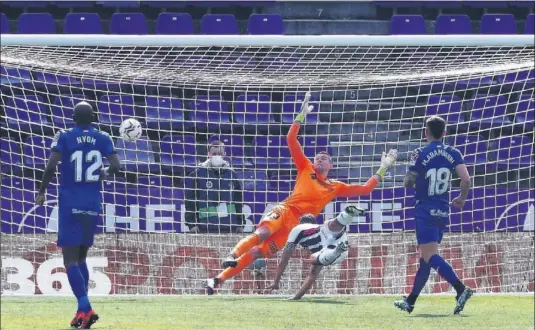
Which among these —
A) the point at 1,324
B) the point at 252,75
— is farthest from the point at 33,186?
the point at 1,324

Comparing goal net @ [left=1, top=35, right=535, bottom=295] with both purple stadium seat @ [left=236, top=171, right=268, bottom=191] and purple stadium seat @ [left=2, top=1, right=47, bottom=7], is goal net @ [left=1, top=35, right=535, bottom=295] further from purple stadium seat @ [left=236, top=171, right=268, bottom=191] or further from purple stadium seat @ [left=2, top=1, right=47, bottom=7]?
purple stadium seat @ [left=2, top=1, right=47, bottom=7]

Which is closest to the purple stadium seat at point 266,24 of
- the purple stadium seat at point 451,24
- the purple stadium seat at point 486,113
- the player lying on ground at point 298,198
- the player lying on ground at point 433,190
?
the purple stadium seat at point 451,24

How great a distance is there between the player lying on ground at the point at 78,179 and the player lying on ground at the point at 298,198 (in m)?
2.94

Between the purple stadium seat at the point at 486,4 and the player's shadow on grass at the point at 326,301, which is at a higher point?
the purple stadium seat at the point at 486,4

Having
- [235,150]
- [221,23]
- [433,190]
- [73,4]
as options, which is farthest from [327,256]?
[73,4]

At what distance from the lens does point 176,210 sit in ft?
39.8

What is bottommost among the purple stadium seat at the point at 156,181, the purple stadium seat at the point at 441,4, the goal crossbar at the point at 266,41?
the purple stadium seat at the point at 156,181

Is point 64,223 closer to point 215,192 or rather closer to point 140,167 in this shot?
point 215,192

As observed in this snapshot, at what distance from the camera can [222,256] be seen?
1193cm

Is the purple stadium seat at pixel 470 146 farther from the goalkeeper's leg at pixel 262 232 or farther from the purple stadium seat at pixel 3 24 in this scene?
the purple stadium seat at pixel 3 24

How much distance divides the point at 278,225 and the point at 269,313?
2.06 m

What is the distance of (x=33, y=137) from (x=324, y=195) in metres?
3.62

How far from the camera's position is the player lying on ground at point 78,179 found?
8.21 meters

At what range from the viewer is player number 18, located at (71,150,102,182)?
8.23m
